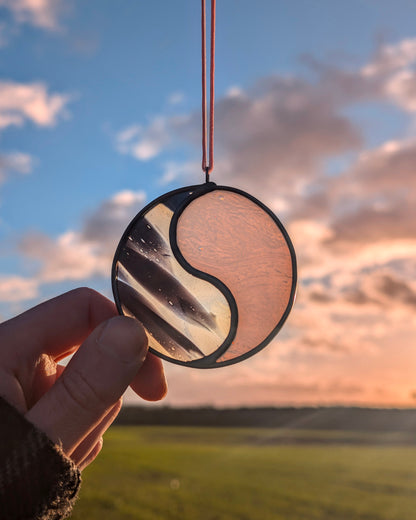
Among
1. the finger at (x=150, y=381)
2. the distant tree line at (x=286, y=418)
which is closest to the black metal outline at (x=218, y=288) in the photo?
the finger at (x=150, y=381)

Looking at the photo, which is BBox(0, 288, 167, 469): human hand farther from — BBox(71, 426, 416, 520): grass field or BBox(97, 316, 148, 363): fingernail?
BBox(71, 426, 416, 520): grass field

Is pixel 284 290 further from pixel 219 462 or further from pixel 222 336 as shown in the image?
pixel 219 462

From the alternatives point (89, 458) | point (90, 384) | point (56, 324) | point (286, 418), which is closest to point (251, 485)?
point (89, 458)

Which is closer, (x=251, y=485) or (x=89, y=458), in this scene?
(x=89, y=458)

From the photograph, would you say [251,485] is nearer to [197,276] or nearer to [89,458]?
[89,458]

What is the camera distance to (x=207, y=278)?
7.05ft

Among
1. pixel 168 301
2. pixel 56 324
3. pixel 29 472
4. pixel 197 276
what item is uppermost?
pixel 197 276

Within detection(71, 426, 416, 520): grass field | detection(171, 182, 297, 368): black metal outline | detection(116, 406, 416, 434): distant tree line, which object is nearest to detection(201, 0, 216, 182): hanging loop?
detection(171, 182, 297, 368): black metal outline

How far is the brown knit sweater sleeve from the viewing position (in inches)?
62.5

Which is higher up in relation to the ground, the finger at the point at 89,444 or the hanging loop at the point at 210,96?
the hanging loop at the point at 210,96

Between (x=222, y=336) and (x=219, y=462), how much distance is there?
1004 centimetres

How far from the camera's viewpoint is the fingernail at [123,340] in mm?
1775

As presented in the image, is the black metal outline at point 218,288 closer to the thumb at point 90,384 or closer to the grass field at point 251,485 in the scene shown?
the thumb at point 90,384

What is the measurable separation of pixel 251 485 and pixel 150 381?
691cm
